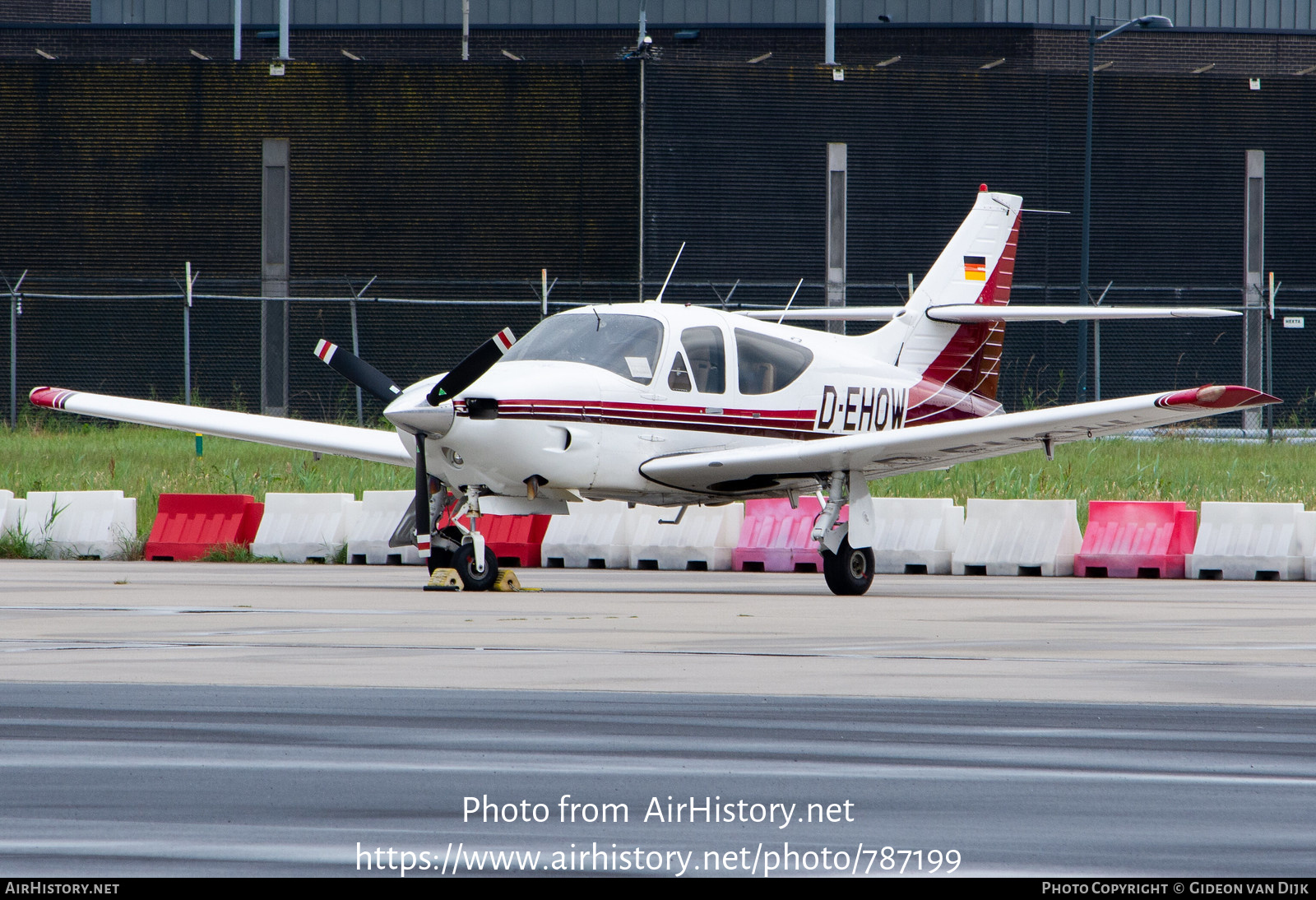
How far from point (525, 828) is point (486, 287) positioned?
3884 centimetres

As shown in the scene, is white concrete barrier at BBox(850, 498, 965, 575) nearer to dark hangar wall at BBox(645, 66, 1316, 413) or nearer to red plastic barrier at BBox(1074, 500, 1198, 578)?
red plastic barrier at BBox(1074, 500, 1198, 578)

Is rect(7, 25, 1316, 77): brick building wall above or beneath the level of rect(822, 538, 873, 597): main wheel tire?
above

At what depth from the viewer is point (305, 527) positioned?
1886 centimetres

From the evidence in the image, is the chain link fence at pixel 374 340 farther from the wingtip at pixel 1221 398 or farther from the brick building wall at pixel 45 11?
the wingtip at pixel 1221 398

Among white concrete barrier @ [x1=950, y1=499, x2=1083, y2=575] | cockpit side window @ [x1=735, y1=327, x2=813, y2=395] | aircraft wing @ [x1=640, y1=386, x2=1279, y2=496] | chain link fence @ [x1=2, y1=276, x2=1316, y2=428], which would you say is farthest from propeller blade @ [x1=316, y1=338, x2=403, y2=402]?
chain link fence @ [x1=2, y1=276, x2=1316, y2=428]

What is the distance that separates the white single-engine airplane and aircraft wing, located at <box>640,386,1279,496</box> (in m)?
0.02

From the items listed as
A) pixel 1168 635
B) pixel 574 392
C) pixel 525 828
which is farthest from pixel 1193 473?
pixel 525 828

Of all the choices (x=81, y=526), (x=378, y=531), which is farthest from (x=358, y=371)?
(x=81, y=526)

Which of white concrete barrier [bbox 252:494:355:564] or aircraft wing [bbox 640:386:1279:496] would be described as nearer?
aircraft wing [bbox 640:386:1279:496]

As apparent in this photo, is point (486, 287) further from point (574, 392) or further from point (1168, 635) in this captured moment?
point (1168, 635)

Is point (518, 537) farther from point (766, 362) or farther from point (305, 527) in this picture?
point (766, 362)

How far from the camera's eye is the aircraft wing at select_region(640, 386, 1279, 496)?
564 inches

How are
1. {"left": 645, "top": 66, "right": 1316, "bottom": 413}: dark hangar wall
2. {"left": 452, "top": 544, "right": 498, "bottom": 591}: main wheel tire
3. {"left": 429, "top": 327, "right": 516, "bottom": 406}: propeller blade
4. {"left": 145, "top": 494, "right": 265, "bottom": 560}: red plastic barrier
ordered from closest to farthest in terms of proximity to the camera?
{"left": 429, "top": 327, "right": 516, "bottom": 406}: propeller blade
{"left": 452, "top": 544, "right": 498, "bottom": 591}: main wheel tire
{"left": 145, "top": 494, "right": 265, "bottom": 560}: red plastic barrier
{"left": 645, "top": 66, "right": 1316, "bottom": 413}: dark hangar wall

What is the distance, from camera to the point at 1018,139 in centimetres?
4559
